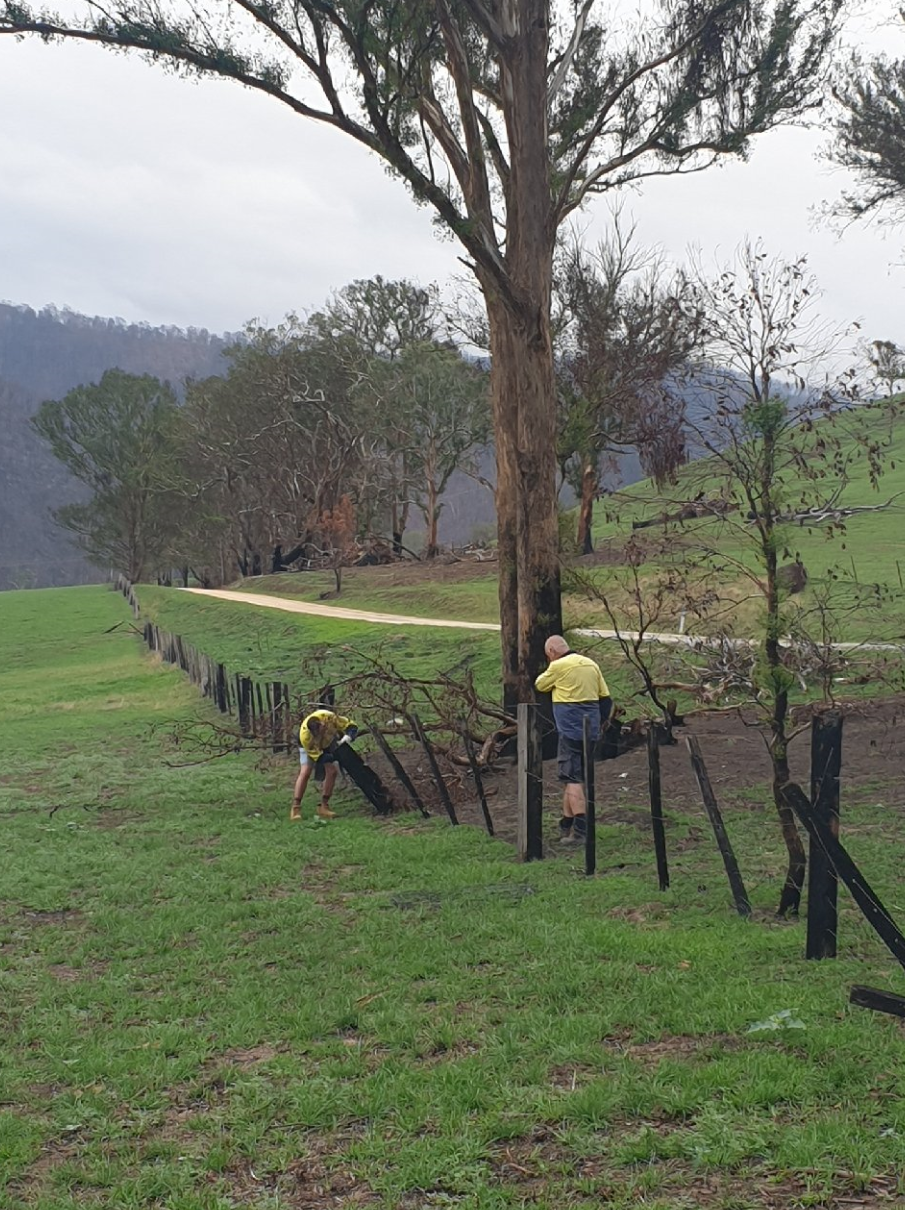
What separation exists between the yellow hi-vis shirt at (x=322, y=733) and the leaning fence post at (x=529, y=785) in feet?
9.85

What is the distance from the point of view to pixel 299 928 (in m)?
7.98

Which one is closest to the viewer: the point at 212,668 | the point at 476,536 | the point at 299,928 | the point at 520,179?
the point at 299,928

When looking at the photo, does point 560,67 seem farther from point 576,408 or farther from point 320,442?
point 320,442

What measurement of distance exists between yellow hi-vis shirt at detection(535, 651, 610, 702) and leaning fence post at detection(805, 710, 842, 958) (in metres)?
4.02

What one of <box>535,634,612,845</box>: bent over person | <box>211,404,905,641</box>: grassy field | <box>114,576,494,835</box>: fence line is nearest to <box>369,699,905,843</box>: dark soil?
<box>114,576,494,835</box>: fence line

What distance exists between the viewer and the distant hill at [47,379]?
133 meters

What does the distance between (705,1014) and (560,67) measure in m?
12.5

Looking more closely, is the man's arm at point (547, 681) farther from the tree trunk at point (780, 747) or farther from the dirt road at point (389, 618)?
the dirt road at point (389, 618)

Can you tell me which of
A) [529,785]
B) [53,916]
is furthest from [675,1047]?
[53,916]

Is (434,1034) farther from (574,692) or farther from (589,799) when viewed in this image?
(574,692)

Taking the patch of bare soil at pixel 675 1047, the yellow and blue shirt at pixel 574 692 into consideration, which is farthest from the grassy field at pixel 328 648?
the patch of bare soil at pixel 675 1047

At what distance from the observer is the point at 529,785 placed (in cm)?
936

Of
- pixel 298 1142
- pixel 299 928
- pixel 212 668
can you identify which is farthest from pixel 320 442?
pixel 298 1142

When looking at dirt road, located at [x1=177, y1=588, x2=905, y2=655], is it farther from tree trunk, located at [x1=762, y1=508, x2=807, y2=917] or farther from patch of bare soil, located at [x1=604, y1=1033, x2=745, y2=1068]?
patch of bare soil, located at [x1=604, y1=1033, x2=745, y2=1068]
